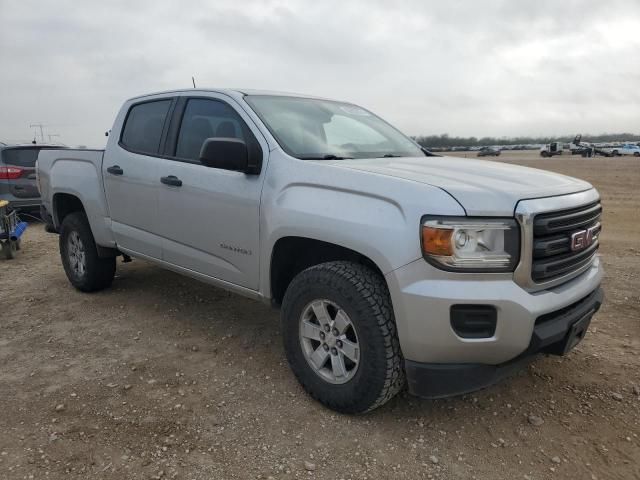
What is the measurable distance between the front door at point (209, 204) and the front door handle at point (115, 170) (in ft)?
1.99

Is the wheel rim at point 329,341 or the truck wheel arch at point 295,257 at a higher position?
the truck wheel arch at point 295,257

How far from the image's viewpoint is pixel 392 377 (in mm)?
2650

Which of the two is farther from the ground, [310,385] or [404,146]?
[404,146]

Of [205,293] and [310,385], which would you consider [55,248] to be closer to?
[205,293]

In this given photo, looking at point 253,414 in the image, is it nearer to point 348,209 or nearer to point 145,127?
point 348,209

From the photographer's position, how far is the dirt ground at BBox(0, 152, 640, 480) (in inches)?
99.0

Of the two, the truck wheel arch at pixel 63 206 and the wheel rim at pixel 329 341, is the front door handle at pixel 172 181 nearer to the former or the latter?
the wheel rim at pixel 329 341

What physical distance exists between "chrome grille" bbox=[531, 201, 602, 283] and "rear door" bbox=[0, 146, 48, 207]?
915 centimetres

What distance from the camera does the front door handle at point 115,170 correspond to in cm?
441

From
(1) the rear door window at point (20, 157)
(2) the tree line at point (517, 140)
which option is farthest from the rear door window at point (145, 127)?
(2) the tree line at point (517, 140)

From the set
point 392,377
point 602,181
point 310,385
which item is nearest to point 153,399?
point 310,385

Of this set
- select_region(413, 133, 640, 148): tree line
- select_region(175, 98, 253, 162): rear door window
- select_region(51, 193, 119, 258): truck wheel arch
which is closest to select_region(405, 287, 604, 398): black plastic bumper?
select_region(175, 98, 253, 162): rear door window

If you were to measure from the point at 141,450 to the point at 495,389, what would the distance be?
208cm

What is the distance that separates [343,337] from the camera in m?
2.82
